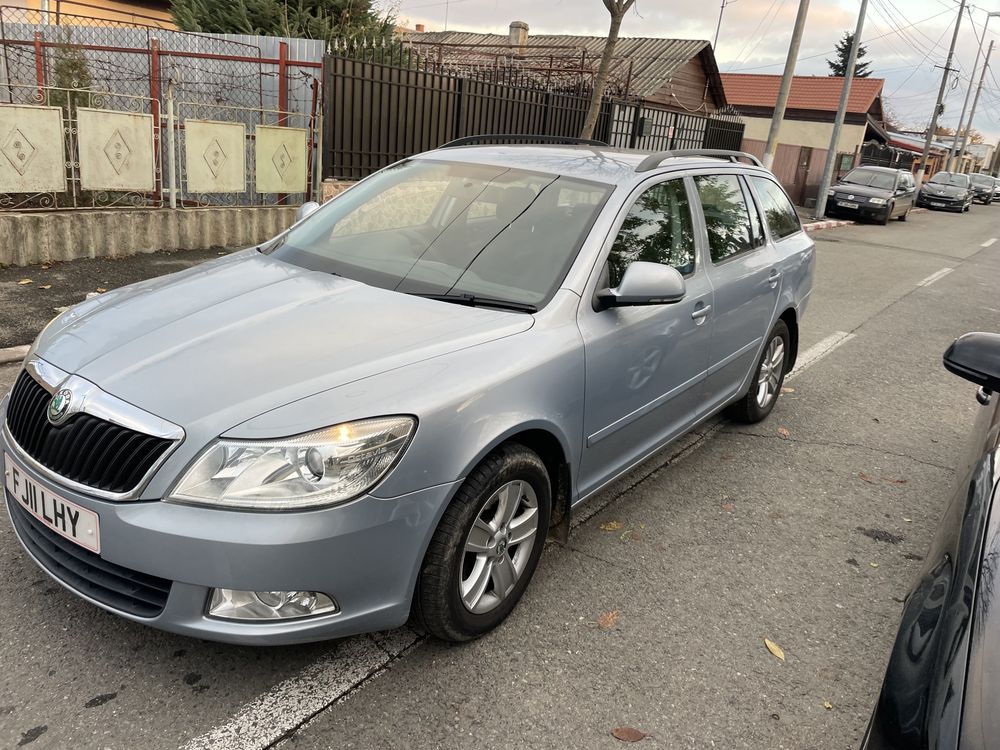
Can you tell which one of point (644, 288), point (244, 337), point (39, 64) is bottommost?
point (244, 337)

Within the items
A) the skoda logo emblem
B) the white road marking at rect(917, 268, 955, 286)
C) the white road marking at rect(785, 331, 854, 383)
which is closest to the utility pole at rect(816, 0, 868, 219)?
the white road marking at rect(917, 268, 955, 286)

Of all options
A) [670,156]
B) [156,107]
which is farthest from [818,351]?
[156,107]

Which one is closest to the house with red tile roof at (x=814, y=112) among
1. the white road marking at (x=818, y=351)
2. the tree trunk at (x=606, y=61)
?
Answer: the tree trunk at (x=606, y=61)

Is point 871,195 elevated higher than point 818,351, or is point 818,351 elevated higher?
point 871,195

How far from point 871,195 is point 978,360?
2262cm

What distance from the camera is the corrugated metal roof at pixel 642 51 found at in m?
26.1

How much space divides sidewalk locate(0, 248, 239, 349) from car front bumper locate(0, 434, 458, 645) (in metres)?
3.93

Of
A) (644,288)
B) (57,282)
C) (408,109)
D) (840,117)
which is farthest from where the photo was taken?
(840,117)

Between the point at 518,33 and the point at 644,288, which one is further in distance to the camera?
the point at 518,33

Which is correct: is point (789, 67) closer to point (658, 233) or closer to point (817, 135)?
point (658, 233)

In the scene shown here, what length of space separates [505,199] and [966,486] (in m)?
2.20

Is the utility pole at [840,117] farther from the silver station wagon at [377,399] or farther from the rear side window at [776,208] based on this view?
the silver station wagon at [377,399]

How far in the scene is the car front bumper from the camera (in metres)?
2.12

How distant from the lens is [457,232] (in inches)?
136
